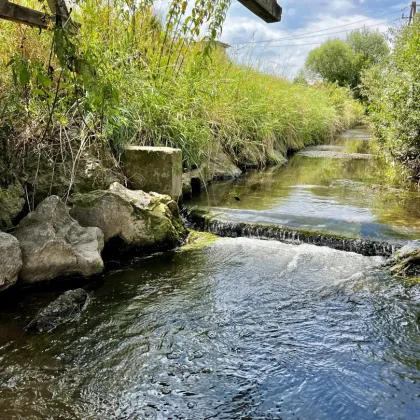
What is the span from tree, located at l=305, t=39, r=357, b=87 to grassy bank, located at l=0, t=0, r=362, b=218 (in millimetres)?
25809

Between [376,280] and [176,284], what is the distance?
1553 mm

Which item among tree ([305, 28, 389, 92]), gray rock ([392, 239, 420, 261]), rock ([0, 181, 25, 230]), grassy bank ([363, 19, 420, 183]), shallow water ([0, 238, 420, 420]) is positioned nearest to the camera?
shallow water ([0, 238, 420, 420])

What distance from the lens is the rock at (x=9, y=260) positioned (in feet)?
8.71

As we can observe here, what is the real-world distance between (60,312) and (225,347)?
103cm

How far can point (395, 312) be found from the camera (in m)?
2.71

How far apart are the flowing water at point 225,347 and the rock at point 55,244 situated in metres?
0.17

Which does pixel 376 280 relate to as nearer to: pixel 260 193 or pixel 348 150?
pixel 260 193

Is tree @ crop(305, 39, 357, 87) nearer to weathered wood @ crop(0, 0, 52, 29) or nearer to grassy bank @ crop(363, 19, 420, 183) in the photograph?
grassy bank @ crop(363, 19, 420, 183)

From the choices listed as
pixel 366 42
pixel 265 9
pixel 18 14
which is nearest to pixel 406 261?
pixel 265 9

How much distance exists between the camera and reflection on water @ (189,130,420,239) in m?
4.38

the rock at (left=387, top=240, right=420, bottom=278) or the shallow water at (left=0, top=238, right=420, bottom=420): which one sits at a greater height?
the rock at (left=387, top=240, right=420, bottom=278)

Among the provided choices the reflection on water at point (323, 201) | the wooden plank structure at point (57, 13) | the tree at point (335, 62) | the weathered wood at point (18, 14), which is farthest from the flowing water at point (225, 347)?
the tree at point (335, 62)

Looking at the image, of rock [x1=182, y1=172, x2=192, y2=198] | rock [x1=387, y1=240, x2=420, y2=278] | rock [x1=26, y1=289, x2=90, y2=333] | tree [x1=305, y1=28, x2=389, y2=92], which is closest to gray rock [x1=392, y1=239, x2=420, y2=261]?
rock [x1=387, y1=240, x2=420, y2=278]

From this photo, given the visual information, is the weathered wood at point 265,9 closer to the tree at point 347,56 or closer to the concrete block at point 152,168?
the concrete block at point 152,168
